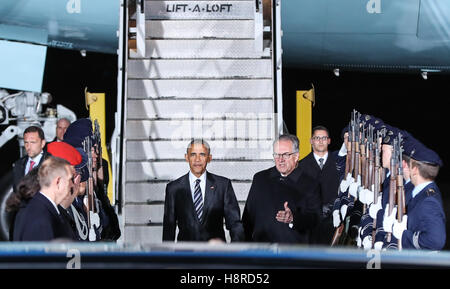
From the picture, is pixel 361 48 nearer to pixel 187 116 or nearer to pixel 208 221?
pixel 187 116

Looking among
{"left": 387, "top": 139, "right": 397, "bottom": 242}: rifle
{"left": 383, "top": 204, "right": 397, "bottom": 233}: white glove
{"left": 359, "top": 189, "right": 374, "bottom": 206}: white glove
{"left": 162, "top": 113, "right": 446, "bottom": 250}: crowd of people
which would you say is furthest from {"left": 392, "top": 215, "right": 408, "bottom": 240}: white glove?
{"left": 359, "top": 189, "right": 374, "bottom": 206}: white glove

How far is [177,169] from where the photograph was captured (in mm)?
7176

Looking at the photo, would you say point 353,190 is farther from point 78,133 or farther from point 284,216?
point 78,133

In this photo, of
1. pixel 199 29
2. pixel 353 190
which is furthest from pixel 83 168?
pixel 199 29

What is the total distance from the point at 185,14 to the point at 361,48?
339 cm

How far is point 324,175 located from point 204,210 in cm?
206

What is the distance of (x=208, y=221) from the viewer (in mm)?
5035

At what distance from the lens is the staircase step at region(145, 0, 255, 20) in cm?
801

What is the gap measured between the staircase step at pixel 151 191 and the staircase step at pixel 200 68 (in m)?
1.38

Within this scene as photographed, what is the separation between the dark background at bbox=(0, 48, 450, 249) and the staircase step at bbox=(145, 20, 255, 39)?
1716 mm

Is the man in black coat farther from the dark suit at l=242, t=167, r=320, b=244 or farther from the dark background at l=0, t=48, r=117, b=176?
the dark background at l=0, t=48, r=117, b=176

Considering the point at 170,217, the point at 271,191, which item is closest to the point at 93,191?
the point at 170,217
